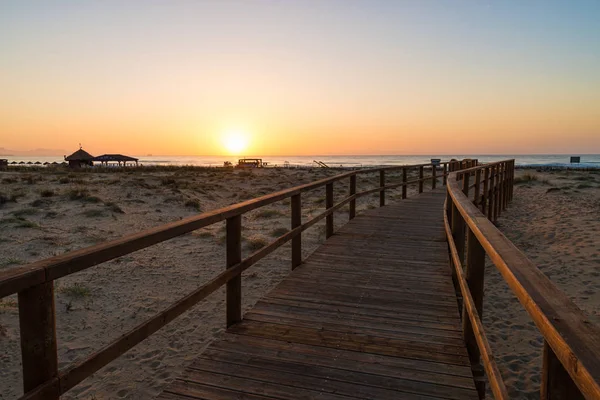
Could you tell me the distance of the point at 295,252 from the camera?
5777mm

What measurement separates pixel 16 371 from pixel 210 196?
15.4m

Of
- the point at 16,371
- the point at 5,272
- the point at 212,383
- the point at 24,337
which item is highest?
the point at 5,272

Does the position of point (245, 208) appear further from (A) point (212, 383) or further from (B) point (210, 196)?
(B) point (210, 196)

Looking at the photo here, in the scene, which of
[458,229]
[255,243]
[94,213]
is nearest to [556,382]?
[458,229]

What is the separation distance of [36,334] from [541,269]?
28.2ft

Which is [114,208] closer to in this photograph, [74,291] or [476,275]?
[74,291]

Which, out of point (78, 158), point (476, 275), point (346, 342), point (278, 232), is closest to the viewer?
point (476, 275)

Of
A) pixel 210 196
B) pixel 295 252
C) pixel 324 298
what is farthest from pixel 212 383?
pixel 210 196

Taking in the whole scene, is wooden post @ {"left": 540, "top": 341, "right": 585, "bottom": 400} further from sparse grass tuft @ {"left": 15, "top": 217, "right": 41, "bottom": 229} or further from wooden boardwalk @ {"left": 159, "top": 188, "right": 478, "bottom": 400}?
sparse grass tuft @ {"left": 15, "top": 217, "right": 41, "bottom": 229}

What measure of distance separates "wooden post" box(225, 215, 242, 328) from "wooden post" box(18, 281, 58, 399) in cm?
195

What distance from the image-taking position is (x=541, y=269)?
8.15 m

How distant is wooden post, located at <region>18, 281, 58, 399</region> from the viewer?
70.4 inches

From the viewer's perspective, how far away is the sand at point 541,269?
4.78 metres

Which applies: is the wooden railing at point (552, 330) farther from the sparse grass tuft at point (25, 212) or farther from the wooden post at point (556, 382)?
the sparse grass tuft at point (25, 212)
